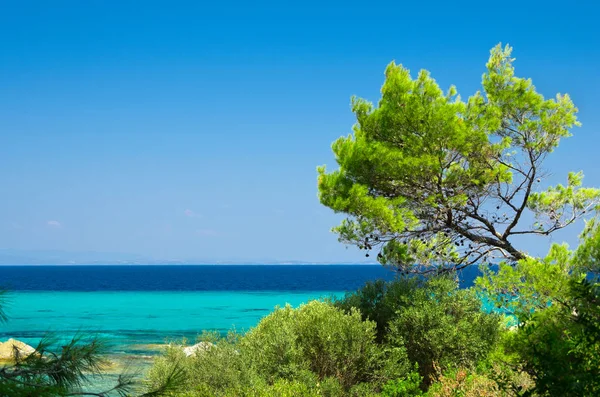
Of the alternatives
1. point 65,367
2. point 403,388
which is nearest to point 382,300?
point 403,388

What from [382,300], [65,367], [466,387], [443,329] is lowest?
[466,387]

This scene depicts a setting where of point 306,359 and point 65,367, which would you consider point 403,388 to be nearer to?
point 306,359

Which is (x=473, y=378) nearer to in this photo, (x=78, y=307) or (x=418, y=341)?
(x=418, y=341)

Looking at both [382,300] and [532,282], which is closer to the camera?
→ [532,282]

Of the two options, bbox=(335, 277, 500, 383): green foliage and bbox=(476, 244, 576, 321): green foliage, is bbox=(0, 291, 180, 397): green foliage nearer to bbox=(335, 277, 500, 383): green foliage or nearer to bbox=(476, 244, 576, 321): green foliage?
bbox=(476, 244, 576, 321): green foliage

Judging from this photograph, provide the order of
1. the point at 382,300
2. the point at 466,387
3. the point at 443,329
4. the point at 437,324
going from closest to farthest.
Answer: the point at 466,387
the point at 443,329
the point at 437,324
the point at 382,300

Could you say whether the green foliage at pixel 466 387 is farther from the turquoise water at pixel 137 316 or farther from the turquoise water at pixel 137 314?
the turquoise water at pixel 137 314

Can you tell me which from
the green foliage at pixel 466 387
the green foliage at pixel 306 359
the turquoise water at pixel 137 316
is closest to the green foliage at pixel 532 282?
the green foliage at pixel 466 387

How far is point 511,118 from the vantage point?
1383 cm

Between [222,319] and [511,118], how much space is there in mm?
40400

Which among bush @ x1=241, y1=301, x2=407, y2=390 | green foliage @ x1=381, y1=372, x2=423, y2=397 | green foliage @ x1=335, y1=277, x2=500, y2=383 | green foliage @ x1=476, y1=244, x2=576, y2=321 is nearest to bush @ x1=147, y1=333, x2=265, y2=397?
bush @ x1=241, y1=301, x2=407, y2=390

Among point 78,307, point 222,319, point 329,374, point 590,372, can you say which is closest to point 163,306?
point 78,307

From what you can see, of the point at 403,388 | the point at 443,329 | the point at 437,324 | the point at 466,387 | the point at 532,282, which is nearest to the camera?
the point at 532,282

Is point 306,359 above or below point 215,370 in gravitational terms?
above
